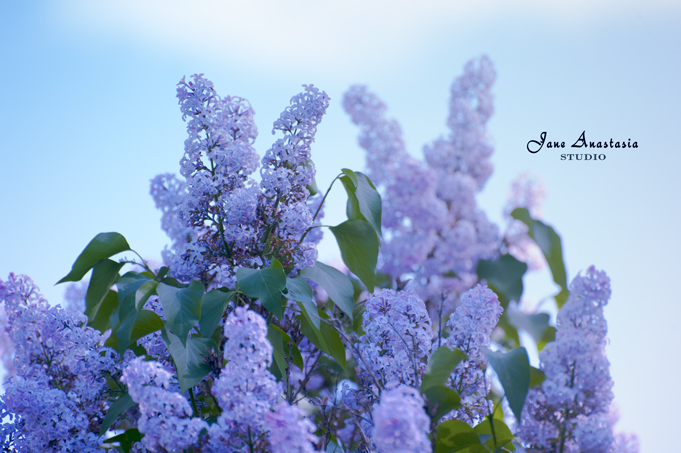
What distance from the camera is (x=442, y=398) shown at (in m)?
0.69

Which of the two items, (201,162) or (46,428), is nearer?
(46,428)

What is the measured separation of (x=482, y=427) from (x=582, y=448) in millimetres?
176

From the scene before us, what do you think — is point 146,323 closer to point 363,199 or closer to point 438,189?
point 363,199

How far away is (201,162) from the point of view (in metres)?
0.94

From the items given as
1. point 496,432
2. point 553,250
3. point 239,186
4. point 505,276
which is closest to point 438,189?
point 505,276

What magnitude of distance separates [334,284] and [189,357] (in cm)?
28

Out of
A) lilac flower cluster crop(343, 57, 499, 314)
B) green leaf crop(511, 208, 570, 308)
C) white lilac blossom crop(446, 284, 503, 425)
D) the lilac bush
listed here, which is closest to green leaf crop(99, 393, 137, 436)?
the lilac bush

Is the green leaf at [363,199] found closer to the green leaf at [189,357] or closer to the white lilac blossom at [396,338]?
the white lilac blossom at [396,338]

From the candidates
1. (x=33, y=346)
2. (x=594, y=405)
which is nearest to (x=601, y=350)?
(x=594, y=405)

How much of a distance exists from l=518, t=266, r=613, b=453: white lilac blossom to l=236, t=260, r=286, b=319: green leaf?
0.33 meters

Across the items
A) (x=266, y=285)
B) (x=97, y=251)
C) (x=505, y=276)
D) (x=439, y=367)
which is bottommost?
(x=439, y=367)

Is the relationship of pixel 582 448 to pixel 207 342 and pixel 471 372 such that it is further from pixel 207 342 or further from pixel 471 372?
pixel 207 342

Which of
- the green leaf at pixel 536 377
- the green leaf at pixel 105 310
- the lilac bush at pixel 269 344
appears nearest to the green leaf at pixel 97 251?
the lilac bush at pixel 269 344

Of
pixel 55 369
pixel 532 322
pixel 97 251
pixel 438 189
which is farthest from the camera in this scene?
pixel 438 189
